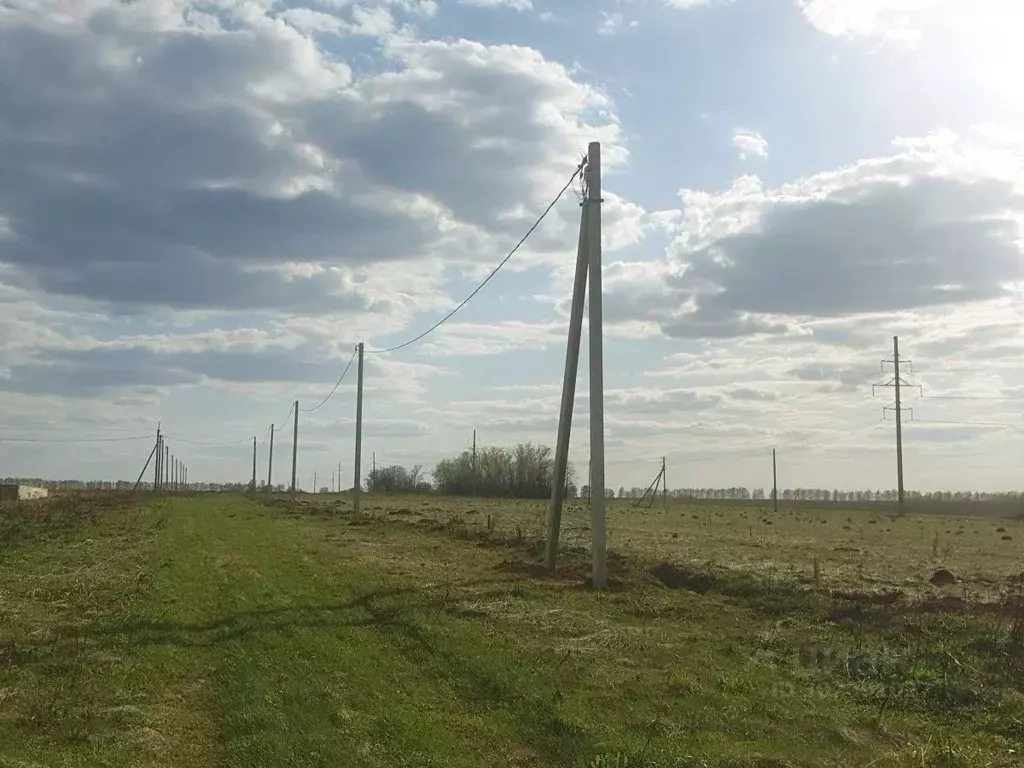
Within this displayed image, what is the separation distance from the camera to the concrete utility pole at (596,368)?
733 inches

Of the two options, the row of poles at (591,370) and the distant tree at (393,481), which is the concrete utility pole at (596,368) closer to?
the row of poles at (591,370)

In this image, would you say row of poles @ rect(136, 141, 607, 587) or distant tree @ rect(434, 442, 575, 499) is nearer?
row of poles @ rect(136, 141, 607, 587)

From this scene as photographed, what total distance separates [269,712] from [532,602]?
773 cm

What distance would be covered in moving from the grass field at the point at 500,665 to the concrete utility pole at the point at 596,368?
3.67 feet

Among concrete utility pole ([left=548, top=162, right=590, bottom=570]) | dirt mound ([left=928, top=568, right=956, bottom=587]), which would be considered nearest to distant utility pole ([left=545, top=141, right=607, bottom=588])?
concrete utility pole ([left=548, top=162, right=590, bottom=570])

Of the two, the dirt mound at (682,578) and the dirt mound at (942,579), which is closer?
the dirt mound at (682,578)

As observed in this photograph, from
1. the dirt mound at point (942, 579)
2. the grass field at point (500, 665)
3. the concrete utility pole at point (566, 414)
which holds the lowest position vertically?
the grass field at point (500, 665)

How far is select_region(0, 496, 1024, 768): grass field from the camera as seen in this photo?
7.99 meters

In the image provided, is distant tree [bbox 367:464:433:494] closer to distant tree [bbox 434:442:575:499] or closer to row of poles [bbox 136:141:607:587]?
distant tree [bbox 434:442:575:499]

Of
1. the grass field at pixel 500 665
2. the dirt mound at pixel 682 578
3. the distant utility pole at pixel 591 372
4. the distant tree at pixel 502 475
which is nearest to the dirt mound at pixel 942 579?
the grass field at pixel 500 665

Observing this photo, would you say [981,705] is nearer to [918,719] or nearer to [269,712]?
[918,719]

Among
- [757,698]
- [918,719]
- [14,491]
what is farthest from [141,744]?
[14,491]

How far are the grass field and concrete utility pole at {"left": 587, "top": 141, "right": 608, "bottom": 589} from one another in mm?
1120

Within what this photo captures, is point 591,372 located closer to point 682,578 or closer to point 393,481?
point 682,578
